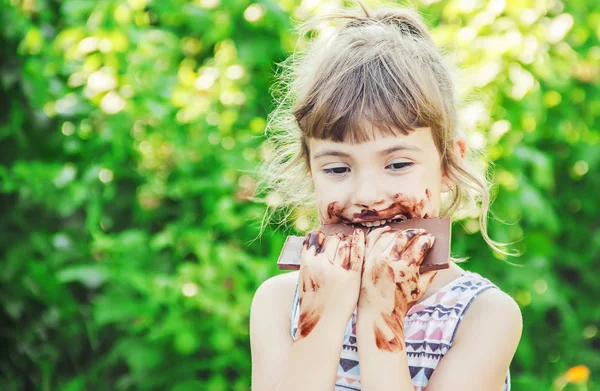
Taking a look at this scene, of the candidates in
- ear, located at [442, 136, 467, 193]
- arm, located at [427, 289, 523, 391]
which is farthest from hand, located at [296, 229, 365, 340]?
ear, located at [442, 136, 467, 193]

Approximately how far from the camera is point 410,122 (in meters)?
1.84

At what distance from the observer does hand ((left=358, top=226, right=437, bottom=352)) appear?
173 centimetres

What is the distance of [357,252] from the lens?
70.1 inches

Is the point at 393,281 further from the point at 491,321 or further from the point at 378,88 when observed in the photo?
the point at 378,88

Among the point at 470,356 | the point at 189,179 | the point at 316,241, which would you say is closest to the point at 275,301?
the point at 316,241

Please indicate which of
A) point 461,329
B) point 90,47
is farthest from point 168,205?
point 461,329

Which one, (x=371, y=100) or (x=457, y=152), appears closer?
(x=371, y=100)

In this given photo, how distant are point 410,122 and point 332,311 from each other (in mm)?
454

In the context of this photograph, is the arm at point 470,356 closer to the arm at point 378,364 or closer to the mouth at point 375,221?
the arm at point 378,364

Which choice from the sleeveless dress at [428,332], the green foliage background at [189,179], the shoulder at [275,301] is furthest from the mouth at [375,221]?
the green foliage background at [189,179]

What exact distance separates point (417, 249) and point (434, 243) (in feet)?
0.18

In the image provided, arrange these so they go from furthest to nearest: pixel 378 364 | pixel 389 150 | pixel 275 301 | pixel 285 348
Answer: pixel 275 301
pixel 285 348
pixel 389 150
pixel 378 364

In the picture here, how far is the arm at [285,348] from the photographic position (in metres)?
1.74

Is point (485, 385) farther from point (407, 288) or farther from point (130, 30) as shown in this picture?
point (130, 30)
